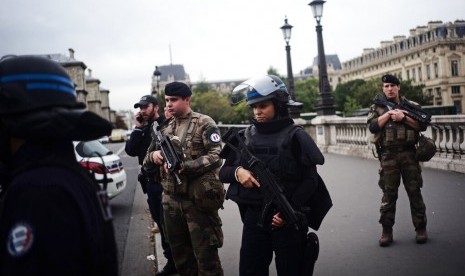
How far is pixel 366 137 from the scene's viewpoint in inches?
546

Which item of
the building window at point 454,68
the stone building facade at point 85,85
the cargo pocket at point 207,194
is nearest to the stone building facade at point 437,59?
the building window at point 454,68

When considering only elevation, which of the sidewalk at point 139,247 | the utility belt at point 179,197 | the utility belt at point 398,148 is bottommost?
the sidewalk at point 139,247

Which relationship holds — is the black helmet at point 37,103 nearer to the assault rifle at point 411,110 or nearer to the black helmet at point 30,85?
the black helmet at point 30,85

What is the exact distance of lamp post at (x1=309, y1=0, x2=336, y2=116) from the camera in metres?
15.1

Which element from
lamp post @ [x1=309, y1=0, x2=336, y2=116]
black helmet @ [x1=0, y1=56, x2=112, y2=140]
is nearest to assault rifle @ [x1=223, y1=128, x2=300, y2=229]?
black helmet @ [x1=0, y1=56, x2=112, y2=140]

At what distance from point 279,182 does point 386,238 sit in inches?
A: 102

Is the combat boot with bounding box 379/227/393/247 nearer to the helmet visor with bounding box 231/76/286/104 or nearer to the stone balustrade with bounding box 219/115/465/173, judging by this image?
the stone balustrade with bounding box 219/115/465/173

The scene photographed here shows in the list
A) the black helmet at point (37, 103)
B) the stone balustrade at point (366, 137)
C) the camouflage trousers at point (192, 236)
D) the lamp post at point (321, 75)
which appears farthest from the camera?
the lamp post at point (321, 75)

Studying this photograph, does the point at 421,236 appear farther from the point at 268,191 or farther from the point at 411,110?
the point at 268,191

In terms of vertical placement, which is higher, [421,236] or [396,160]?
[396,160]

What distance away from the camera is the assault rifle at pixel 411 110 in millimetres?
5066

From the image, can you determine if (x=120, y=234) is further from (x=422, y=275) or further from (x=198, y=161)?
(x=422, y=275)

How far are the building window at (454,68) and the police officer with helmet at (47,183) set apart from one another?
9904 centimetres

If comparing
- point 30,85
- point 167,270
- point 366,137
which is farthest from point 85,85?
point 30,85
